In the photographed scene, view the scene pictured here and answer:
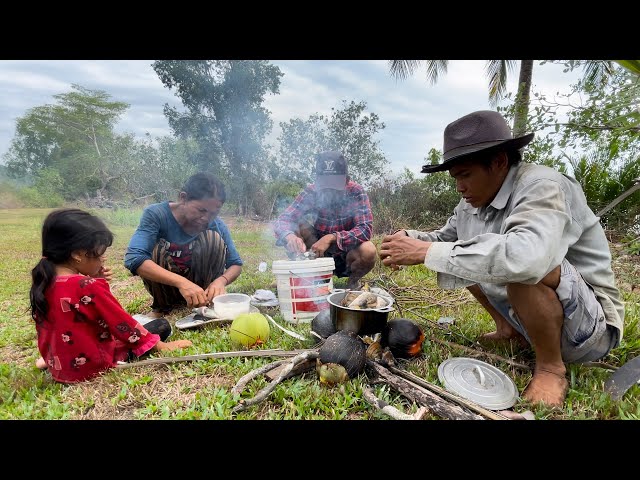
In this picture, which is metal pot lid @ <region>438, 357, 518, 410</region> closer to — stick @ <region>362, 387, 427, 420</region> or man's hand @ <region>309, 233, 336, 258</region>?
stick @ <region>362, 387, 427, 420</region>

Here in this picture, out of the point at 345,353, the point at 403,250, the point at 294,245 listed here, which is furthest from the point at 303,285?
the point at 403,250

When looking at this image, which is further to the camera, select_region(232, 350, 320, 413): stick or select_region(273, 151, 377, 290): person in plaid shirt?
select_region(273, 151, 377, 290): person in plaid shirt

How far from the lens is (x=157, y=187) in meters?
5.17

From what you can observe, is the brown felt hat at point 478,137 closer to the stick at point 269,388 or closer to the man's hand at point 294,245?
the stick at point 269,388

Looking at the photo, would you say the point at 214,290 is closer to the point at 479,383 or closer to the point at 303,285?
the point at 303,285

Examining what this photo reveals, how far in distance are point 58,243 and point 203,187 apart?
1.24 metres

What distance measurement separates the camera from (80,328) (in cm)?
211

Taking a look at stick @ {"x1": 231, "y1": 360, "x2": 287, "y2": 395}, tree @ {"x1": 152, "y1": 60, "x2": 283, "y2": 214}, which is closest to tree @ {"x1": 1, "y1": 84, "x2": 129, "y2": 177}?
tree @ {"x1": 152, "y1": 60, "x2": 283, "y2": 214}

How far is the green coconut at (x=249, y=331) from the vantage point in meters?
2.57

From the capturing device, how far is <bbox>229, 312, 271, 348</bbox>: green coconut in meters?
2.57

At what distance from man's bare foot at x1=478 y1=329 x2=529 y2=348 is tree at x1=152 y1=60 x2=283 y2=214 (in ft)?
13.5
